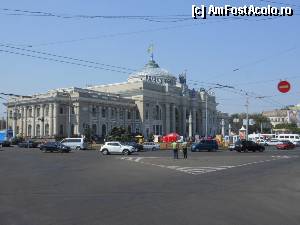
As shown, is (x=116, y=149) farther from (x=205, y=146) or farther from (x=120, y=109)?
(x=120, y=109)

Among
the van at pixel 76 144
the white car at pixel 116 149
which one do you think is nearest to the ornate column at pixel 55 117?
the van at pixel 76 144

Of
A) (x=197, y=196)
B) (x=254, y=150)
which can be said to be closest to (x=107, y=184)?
(x=197, y=196)

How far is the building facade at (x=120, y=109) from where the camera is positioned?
114 m

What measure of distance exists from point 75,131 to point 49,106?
345 inches

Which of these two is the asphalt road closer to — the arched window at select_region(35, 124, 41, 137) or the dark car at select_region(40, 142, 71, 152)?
the dark car at select_region(40, 142, 71, 152)

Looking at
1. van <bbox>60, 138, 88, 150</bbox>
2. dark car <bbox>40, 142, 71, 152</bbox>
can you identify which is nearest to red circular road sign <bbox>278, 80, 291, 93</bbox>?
dark car <bbox>40, 142, 71, 152</bbox>

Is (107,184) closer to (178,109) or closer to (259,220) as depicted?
(259,220)

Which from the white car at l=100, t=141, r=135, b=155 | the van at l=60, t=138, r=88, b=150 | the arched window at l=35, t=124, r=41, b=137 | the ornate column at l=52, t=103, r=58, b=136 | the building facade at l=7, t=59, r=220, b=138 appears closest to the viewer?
the white car at l=100, t=141, r=135, b=155

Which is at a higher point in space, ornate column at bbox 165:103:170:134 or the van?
ornate column at bbox 165:103:170:134

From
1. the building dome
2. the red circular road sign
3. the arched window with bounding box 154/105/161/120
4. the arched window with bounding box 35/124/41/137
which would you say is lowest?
the arched window with bounding box 35/124/41/137

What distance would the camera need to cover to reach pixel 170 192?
14.5 m

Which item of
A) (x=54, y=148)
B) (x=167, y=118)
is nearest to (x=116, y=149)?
(x=54, y=148)

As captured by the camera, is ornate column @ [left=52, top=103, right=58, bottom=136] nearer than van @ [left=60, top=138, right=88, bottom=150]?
No

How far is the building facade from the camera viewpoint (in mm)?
113750
